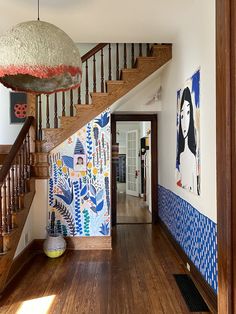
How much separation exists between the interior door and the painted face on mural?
224 inches

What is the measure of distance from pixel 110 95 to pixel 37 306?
2.83 m

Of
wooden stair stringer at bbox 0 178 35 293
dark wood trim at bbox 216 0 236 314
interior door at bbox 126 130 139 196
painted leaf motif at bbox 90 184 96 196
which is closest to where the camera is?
dark wood trim at bbox 216 0 236 314

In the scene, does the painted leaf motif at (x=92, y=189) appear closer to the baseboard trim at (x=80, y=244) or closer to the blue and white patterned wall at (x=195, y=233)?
the baseboard trim at (x=80, y=244)

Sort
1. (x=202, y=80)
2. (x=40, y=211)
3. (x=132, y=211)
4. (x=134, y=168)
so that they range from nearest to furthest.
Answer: (x=202, y=80)
(x=40, y=211)
(x=132, y=211)
(x=134, y=168)

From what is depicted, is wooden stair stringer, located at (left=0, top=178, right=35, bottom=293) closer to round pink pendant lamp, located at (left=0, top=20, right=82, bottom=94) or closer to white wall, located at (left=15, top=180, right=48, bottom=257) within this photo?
white wall, located at (left=15, top=180, right=48, bottom=257)

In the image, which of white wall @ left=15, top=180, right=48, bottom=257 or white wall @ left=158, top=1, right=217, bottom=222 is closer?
white wall @ left=158, top=1, right=217, bottom=222

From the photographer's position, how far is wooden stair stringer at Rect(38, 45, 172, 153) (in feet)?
12.9

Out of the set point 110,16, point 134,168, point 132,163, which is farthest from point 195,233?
point 132,163

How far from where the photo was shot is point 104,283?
2902mm

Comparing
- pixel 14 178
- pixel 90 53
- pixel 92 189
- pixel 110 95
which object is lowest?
pixel 92 189

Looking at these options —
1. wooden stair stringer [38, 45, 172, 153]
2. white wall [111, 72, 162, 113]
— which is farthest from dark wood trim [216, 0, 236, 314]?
white wall [111, 72, 162, 113]

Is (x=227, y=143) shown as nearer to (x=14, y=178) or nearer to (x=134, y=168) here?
(x=14, y=178)

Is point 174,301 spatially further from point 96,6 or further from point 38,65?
point 96,6

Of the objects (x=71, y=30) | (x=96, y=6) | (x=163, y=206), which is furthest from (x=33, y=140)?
(x=163, y=206)
